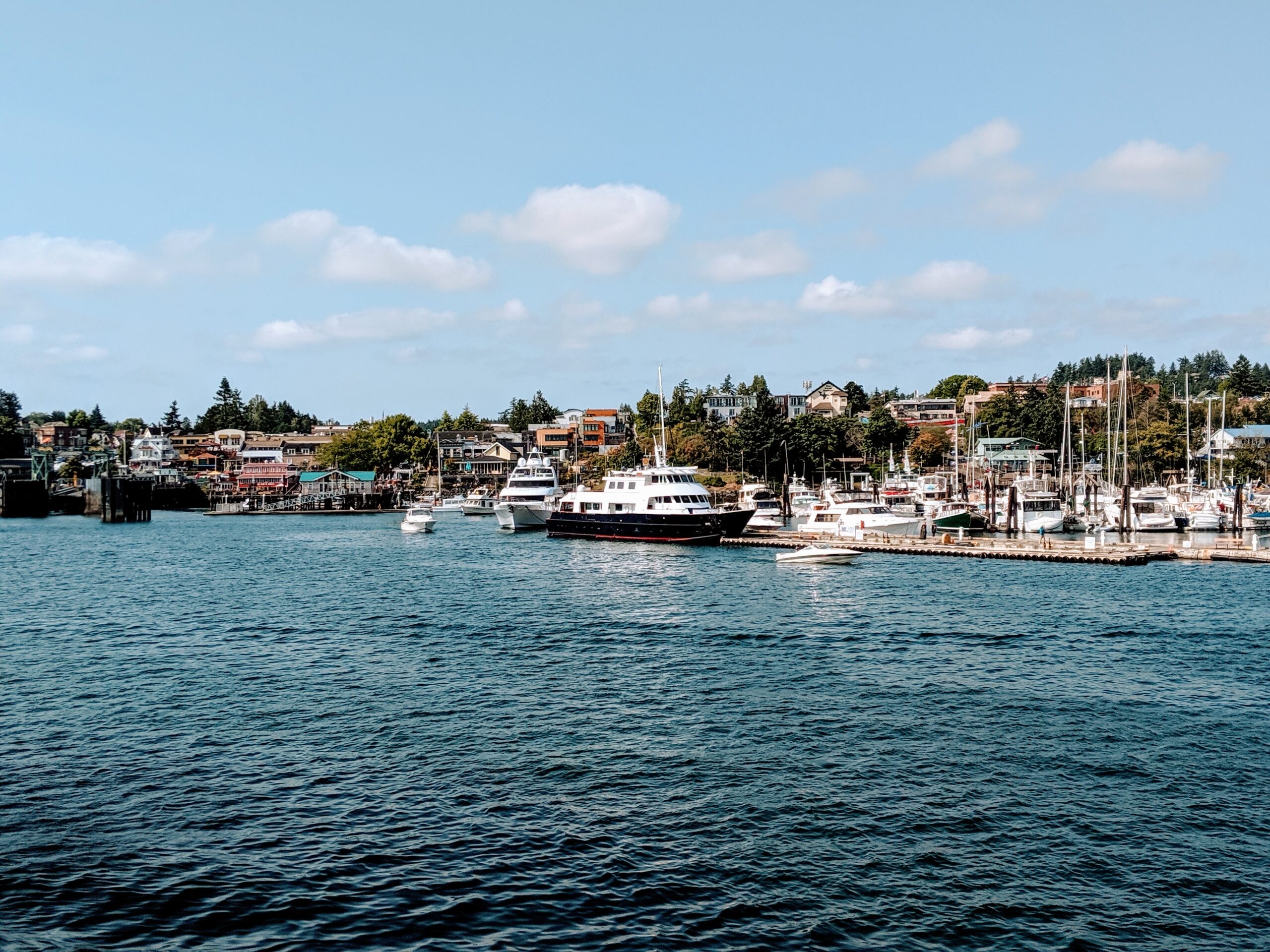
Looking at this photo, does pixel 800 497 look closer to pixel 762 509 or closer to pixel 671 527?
pixel 762 509

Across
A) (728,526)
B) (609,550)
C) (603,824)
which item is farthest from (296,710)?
(728,526)

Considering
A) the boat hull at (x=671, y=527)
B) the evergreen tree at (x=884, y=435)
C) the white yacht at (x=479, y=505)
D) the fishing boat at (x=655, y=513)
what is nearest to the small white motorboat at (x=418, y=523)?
the fishing boat at (x=655, y=513)

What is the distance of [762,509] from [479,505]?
2416 inches

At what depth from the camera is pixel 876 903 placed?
54.3 feet

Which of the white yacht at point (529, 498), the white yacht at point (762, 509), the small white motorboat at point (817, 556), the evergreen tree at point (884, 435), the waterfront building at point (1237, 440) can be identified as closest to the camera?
the small white motorboat at point (817, 556)

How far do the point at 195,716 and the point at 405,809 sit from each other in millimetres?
10885

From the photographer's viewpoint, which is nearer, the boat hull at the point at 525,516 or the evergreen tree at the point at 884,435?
the boat hull at the point at 525,516

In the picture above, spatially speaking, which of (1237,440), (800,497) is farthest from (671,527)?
(1237,440)

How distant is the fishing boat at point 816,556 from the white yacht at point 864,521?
48.9 feet

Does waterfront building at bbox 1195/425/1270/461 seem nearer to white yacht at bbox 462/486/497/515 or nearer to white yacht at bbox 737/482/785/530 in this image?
white yacht at bbox 737/482/785/530

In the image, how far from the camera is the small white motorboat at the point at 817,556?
2606 inches

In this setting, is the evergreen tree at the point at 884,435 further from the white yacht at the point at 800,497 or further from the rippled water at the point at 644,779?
the rippled water at the point at 644,779

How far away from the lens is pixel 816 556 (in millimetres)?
66188

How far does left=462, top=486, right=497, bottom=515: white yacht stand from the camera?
510 feet
